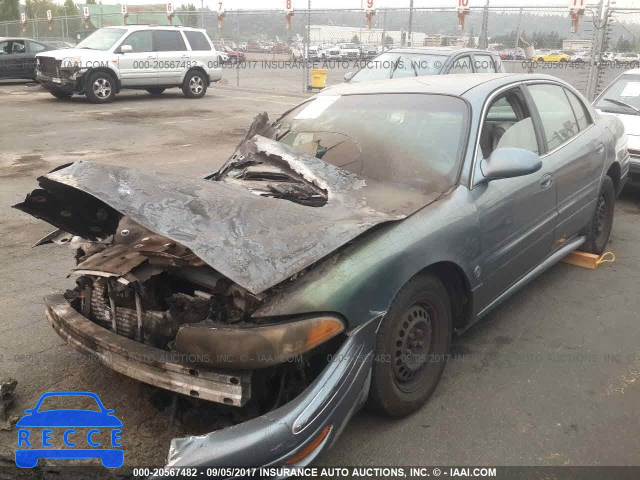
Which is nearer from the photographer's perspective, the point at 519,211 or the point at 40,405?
the point at 40,405

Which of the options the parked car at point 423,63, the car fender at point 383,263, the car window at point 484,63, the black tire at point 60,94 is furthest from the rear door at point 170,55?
the car fender at point 383,263

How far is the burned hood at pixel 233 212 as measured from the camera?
7.64ft

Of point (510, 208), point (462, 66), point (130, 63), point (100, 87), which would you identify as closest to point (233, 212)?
point (510, 208)

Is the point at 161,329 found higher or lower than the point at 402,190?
lower

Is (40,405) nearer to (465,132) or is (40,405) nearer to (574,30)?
(465,132)

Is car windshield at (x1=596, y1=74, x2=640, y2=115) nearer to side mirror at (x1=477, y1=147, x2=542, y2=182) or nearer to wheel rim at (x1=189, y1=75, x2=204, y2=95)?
side mirror at (x1=477, y1=147, x2=542, y2=182)

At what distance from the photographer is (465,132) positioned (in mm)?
3438

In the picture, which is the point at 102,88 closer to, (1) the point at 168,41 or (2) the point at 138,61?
(2) the point at 138,61

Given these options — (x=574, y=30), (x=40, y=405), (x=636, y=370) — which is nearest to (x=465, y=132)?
(x=636, y=370)

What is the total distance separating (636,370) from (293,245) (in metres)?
2.31

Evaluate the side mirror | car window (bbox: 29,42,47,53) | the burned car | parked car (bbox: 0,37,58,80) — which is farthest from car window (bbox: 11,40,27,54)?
the side mirror

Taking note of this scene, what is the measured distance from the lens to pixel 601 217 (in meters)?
5.08

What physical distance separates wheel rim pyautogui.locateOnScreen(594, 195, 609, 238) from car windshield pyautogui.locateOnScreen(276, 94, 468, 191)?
81.9 inches

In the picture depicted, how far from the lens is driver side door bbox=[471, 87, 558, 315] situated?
3318 mm
